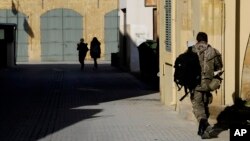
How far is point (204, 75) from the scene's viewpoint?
11.8 m

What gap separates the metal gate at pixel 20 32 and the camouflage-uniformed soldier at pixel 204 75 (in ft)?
128

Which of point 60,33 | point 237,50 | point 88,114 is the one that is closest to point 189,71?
point 237,50

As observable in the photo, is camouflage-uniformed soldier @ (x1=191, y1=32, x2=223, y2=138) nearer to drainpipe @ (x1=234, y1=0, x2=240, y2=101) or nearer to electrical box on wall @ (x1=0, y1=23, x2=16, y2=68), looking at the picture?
drainpipe @ (x1=234, y1=0, x2=240, y2=101)

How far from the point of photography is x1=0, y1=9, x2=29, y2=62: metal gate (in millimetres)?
50219

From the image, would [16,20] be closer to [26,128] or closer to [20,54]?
[20,54]

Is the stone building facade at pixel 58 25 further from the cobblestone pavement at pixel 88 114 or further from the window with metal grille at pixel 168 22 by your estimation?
the window with metal grille at pixel 168 22

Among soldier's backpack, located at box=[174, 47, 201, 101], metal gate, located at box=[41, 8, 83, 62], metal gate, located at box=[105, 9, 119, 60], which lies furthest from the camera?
metal gate, located at box=[105, 9, 119, 60]

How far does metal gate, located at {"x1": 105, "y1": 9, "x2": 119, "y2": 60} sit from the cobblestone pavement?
23.0 meters

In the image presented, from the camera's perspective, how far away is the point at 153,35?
34125mm

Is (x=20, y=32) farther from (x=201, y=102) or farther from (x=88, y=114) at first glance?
(x=201, y=102)

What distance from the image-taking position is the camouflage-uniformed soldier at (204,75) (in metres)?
11.8

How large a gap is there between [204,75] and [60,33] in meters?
39.3

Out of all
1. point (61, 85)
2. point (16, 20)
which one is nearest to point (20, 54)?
point (16, 20)

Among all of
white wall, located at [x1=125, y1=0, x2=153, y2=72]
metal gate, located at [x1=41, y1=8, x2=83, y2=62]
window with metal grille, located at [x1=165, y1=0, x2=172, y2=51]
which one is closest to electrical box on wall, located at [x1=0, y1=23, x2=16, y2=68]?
white wall, located at [x1=125, y1=0, x2=153, y2=72]
